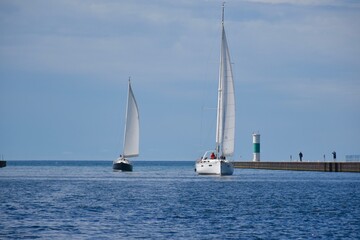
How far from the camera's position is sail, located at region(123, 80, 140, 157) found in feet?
428

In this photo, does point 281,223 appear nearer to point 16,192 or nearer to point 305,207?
point 305,207

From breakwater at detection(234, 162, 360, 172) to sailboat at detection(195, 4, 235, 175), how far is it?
2530cm

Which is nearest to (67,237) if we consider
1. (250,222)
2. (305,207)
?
(250,222)

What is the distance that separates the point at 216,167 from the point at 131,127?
93.4ft

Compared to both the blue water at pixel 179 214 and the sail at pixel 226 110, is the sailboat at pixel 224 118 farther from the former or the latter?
the blue water at pixel 179 214

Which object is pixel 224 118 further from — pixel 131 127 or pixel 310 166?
pixel 310 166

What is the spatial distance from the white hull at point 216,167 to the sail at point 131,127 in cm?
2344

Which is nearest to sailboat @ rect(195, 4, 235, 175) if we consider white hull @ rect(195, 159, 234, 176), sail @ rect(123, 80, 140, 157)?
white hull @ rect(195, 159, 234, 176)

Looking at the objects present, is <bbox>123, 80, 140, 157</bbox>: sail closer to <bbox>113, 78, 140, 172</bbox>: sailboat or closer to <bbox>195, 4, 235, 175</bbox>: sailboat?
<bbox>113, 78, 140, 172</bbox>: sailboat

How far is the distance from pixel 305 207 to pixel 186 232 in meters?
17.7

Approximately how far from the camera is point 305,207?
193 feet

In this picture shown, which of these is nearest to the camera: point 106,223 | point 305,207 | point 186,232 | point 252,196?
point 186,232

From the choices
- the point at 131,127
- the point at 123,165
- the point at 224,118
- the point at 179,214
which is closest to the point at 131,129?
the point at 131,127

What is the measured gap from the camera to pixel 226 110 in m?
110
